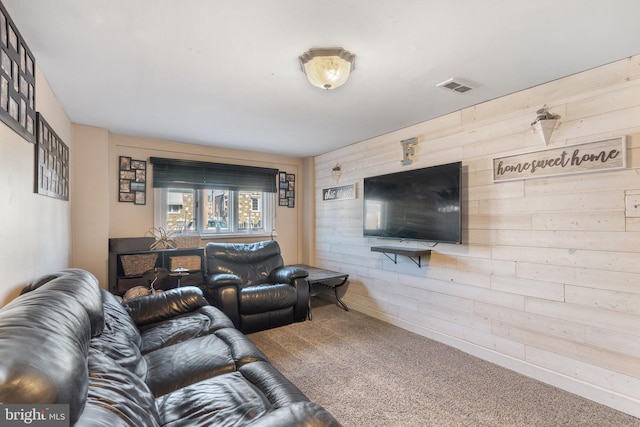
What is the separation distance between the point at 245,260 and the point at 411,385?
251 centimetres

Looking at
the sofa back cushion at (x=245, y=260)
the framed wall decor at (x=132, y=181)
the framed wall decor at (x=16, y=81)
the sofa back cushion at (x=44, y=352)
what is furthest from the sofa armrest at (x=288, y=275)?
the framed wall decor at (x=16, y=81)

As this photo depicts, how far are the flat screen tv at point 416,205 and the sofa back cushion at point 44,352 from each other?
280 cm

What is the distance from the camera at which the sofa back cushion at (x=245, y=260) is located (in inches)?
152

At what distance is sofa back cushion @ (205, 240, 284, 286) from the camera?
385 cm

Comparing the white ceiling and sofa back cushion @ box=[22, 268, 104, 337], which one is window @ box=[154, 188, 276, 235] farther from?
sofa back cushion @ box=[22, 268, 104, 337]

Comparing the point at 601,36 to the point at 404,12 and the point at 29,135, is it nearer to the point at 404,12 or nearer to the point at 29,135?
the point at 404,12

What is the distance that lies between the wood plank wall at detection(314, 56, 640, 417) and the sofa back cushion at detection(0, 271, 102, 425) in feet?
9.41

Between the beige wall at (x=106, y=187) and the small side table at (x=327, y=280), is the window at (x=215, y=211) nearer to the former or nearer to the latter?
the beige wall at (x=106, y=187)

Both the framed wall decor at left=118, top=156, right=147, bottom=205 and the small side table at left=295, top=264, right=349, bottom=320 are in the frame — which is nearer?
the framed wall decor at left=118, top=156, right=147, bottom=205

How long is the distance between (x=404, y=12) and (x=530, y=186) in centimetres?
176

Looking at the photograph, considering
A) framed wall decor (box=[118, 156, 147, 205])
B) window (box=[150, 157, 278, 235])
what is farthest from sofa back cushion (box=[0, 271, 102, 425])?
window (box=[150, 157, 278, 235])

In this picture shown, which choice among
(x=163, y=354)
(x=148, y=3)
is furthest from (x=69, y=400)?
(x=148, y=3)

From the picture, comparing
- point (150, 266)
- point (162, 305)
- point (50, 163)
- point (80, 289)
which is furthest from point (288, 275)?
point (50, 163)

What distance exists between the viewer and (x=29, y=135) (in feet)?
5.91
